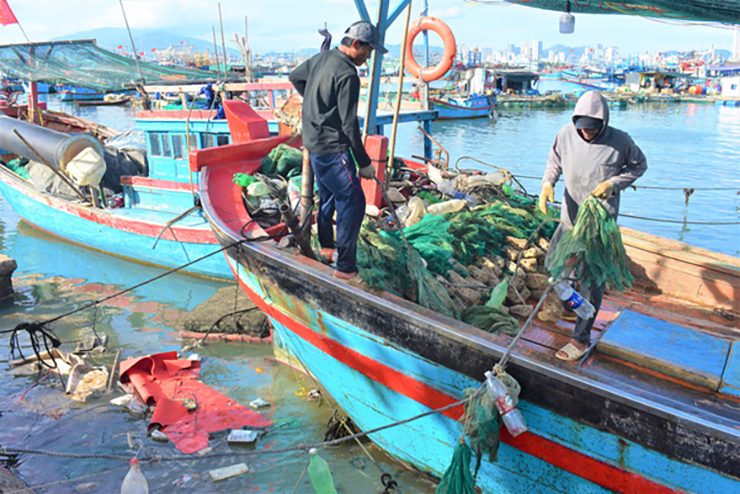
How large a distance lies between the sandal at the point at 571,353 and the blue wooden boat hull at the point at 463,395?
310 millimetres

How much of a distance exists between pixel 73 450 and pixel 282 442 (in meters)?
1.88

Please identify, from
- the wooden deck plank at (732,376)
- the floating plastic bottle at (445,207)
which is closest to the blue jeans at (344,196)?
the floating plastic bottle at (445,207)

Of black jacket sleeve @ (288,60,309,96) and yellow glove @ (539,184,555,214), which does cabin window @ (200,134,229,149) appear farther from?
yellow glove @ (539,184,555,214)

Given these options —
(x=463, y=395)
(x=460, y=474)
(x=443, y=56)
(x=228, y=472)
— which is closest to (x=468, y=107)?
(x=443, y=56)

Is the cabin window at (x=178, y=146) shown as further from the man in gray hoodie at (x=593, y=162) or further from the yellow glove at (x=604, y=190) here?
the yellow glove at (x=604, y=190)

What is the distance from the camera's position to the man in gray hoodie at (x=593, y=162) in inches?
123

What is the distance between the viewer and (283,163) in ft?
21.6

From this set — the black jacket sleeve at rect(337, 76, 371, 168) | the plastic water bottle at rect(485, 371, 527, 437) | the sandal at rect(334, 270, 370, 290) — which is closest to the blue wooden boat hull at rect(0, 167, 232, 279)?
the sandal at rect(334, 270, 370, 290)

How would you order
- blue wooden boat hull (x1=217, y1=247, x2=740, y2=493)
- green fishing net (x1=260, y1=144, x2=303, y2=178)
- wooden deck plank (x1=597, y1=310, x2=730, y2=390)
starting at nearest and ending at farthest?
1. blue wooden boat hull (x1=217, y1=247, x2=740, y2=493)
2. wooden deck plank (x1=597, y1=310, x2=730, y2=390)
3. green fishing net (x1=260, y1=144, x2=303, y2=178)

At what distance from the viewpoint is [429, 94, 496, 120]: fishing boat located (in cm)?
4147

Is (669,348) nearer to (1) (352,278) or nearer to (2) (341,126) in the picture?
(1) (352,278)

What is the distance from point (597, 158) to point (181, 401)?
14.8 feet

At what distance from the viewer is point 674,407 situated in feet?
8.30

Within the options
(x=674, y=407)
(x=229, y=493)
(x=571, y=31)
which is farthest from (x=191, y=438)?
(x=571, y=31)
